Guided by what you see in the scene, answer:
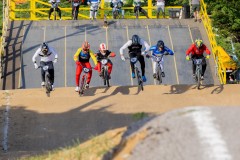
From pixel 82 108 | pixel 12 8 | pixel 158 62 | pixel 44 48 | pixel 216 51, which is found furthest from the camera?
pixel 12 8

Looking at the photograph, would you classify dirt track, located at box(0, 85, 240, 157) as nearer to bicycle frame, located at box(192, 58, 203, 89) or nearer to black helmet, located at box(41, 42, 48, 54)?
bicycle frame, located at box(192, 58, 203, 89)

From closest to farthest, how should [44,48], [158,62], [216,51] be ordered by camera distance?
[44,48], [158,62], [216,51]

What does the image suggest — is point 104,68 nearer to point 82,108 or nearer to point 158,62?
point 158,62

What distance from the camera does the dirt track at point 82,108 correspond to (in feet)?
42.8

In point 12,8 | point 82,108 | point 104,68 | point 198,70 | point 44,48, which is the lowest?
point 82,108

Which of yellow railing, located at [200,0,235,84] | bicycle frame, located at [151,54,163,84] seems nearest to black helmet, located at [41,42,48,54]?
bicycle frame, located at [151,54,163,84]

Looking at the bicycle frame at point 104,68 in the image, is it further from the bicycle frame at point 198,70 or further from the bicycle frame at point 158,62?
the bicycle frame at point 198,70

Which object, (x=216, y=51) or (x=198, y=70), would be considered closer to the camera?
(x=198, y=70)

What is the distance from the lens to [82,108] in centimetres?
1517

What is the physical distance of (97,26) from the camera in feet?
88.8

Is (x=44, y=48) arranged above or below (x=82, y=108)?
above

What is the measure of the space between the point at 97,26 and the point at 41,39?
269 cm

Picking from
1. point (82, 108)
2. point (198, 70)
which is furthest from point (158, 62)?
point (82, 108)

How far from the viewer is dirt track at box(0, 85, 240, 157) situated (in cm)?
1305
